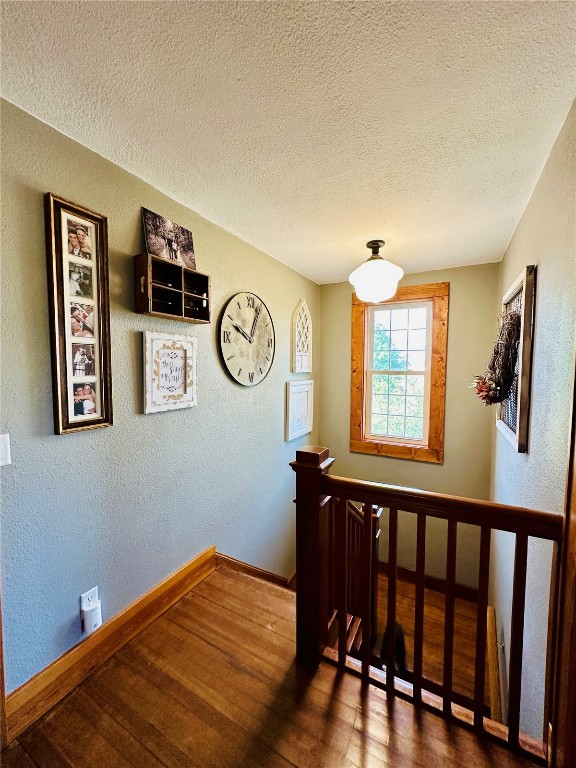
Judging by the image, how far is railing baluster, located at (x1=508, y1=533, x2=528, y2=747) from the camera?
1.08 meters

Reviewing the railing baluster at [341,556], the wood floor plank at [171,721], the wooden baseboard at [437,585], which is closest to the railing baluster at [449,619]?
the railing baluster at [341,556]

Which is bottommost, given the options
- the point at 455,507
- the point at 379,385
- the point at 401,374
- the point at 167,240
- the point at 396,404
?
the point at 455,507

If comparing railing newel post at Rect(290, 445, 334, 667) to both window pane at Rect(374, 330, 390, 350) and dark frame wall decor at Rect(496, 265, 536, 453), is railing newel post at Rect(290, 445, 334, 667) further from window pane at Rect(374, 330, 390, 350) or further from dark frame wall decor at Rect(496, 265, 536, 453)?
window pane at Rect(374, 330, 390, 350)

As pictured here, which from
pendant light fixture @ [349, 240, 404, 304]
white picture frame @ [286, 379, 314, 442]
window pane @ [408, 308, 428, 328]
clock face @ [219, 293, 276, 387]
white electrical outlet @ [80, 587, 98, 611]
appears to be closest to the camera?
white electrical outlet @ [80, 587, 98, 611]

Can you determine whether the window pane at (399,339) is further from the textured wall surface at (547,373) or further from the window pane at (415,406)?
the textured wall surface at (547,373)

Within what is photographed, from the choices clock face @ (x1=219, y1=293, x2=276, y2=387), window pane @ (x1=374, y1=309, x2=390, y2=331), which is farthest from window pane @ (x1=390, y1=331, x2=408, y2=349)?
clock face @ (x1=219, y1=293, x2=276, y2=387)

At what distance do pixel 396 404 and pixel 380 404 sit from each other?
172 millimetres

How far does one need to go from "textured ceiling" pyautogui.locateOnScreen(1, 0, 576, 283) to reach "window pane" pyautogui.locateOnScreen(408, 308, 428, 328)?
1.51 meters

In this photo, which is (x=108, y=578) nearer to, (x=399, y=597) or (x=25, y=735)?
(x=25, y=735)

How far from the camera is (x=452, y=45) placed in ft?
2.99

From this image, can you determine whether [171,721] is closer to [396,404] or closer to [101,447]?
[101,447]

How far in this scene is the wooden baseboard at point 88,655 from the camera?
119 centimetres

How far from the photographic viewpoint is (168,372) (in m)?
1.77

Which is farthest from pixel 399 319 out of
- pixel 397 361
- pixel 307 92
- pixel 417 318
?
pixel 307 92
